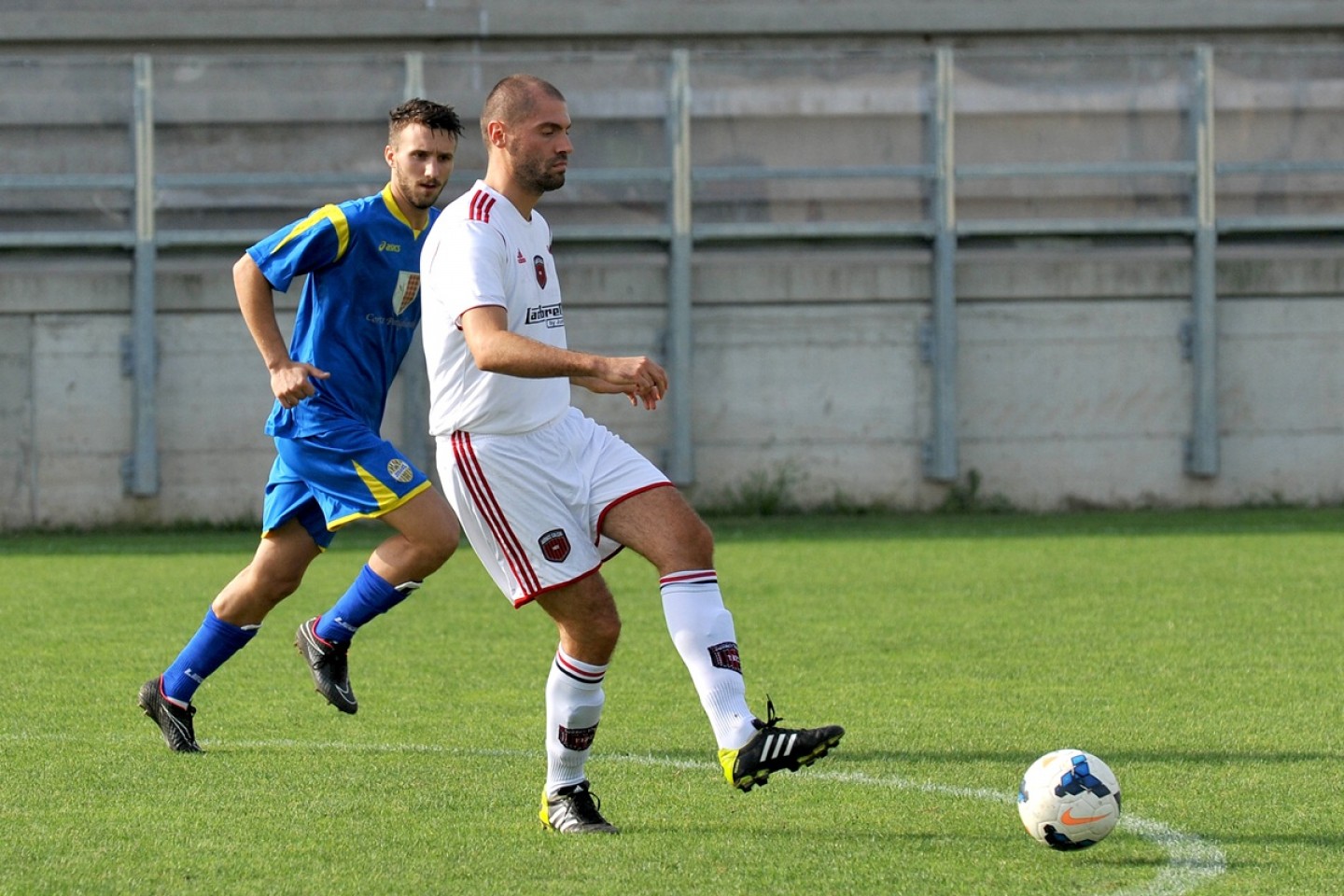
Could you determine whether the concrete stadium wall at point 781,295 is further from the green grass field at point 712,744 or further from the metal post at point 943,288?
the green grass field at point 712,744

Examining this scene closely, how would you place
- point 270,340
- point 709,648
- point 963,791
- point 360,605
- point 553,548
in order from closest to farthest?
point 709,648
point 553,548
point 963,791
point 270,340
point 360,605

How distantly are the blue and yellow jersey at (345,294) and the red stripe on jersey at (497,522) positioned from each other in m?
1.27

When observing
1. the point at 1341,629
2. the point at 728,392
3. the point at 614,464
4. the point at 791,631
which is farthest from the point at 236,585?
the point at 728,392

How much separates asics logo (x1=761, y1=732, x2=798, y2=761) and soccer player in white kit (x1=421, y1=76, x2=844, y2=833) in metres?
0.22

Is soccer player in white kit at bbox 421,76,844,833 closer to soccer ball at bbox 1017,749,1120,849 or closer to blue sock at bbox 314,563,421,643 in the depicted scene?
soccer ball at bbox 1017,749,1120,849

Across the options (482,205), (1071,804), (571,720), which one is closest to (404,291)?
(482,205)

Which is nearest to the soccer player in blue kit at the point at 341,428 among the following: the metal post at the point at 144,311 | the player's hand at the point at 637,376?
the player's hand at the point at 637,376

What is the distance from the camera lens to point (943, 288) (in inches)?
602

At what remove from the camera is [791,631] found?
27.0 feet

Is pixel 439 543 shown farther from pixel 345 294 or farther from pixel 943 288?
pixel 943 288

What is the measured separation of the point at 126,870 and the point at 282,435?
185cm

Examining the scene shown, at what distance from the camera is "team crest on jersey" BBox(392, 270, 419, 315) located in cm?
570

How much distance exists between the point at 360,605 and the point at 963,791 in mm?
1953

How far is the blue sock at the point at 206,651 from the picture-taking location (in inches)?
221
